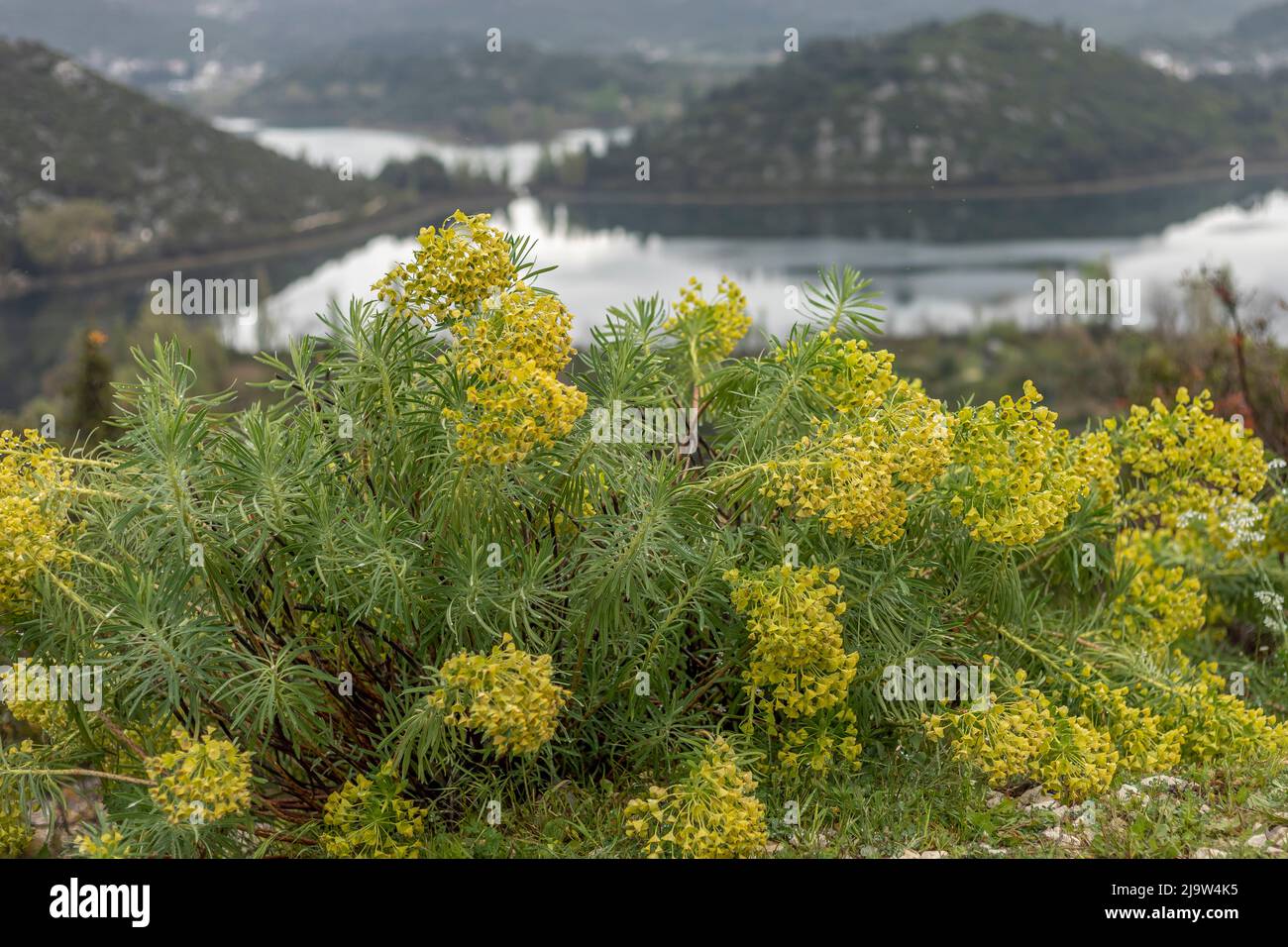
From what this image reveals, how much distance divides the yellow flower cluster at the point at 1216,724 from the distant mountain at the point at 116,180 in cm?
7784

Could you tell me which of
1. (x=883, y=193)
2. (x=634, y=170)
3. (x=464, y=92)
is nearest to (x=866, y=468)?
(x=634, y=170)

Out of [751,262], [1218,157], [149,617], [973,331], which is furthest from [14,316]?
[1218,157]

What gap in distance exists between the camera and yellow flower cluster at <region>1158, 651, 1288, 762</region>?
433 cm

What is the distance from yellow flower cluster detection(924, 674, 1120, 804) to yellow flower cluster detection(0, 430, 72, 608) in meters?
2.78

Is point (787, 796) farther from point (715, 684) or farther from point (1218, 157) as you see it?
point (1218, 157)

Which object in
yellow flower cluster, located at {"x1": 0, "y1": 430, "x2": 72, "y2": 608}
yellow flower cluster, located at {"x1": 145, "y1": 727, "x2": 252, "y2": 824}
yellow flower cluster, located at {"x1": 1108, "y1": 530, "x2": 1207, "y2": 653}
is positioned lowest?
yellow flower cluster, located at {"x1": 145, "y1": 727, "x2": 252, "y2": 824}

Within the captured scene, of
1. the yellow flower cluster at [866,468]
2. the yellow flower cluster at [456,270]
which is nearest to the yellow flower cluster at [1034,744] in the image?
the yellow flower cluster at [866,468]

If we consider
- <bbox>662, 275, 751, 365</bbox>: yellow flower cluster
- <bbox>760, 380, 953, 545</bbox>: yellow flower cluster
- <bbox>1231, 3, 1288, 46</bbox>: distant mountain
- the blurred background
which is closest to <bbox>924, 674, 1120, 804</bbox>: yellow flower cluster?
<bbox>760, 380, 953, 545</bbox>: yellow flower cluster

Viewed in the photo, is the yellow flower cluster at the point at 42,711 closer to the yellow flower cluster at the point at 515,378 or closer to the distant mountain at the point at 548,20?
the yellow flower cluster at the point at 515,378

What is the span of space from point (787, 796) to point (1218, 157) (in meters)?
131

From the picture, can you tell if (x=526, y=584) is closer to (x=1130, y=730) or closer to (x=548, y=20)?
(x=1130, y=730)

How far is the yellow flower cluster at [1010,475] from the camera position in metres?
3.66

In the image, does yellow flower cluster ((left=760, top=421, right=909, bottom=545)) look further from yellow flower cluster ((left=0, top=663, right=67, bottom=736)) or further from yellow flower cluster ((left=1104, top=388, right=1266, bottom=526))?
yellow flower cluster ((left=0, top=663, right=67, bottom=736))

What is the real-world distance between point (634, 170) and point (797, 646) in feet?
166
